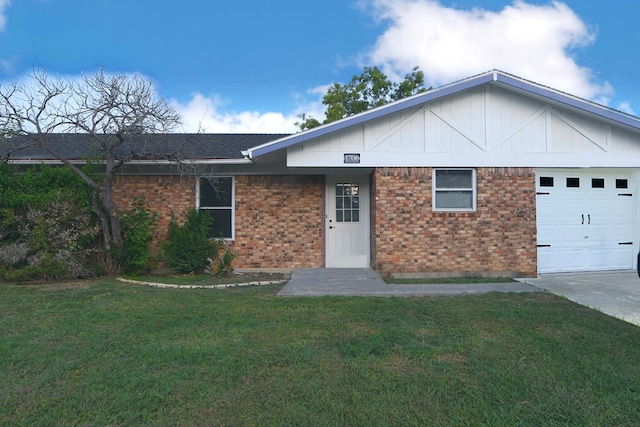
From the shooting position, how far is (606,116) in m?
8.83

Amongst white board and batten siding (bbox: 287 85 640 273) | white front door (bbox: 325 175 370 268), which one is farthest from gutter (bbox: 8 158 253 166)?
white front door (bbox: 325 175 370 268)

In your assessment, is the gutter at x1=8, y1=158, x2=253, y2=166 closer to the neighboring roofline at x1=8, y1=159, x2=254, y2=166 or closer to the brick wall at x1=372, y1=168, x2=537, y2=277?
the neighboring roofline at x1=8, y1=159, x2=254, y2=166

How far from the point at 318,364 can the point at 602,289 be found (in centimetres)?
623

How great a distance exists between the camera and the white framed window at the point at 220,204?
10680 millimetres

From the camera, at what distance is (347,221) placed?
35.6ft


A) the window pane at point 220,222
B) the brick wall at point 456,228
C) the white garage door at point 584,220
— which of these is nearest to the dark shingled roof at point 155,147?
the window pane at point 220,222

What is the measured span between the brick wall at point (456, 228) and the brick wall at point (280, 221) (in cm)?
178

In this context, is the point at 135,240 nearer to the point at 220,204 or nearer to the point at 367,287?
the point at 220,204

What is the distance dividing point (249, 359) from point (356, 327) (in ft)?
5.12

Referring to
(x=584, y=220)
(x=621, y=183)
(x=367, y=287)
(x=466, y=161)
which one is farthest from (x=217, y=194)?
(x=621, y=183)

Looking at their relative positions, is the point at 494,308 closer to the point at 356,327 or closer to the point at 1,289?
the point at 356,327

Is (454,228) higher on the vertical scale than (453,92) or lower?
lower

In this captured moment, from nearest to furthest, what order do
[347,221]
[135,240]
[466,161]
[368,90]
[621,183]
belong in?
[466,161] → [135,240] → [621,183] → [347,221] → [368,90]

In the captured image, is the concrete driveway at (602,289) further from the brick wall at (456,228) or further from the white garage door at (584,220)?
the brick wall at (456,228)
